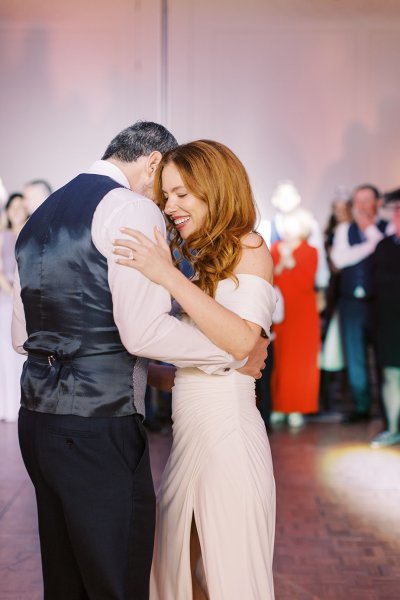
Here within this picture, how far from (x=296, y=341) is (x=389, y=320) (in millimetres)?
777

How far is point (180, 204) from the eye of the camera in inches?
80.6

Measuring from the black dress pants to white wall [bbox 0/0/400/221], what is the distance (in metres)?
5.20

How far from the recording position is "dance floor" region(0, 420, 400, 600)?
3.07 metres

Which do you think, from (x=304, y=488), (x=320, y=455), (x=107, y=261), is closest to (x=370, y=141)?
(x=320, y=455)

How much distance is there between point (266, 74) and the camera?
23.2ft

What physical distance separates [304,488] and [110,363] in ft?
8.88

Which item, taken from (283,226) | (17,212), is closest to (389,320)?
(283,226)

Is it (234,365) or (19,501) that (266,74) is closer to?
(19,501)

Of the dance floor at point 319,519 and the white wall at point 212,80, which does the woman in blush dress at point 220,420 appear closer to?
the dance floor at point 319,519

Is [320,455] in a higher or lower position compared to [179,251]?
lower

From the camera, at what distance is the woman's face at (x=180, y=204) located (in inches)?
79.7

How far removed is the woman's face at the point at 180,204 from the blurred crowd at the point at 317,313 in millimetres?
3352

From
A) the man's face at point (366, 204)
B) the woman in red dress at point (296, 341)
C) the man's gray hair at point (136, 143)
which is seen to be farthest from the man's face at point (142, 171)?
the man's face at point (366, 204)

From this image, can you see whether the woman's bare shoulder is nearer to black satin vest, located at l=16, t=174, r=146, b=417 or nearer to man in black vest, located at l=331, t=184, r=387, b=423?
black satin vest, located at l=16, t=174, r=146, b=417
